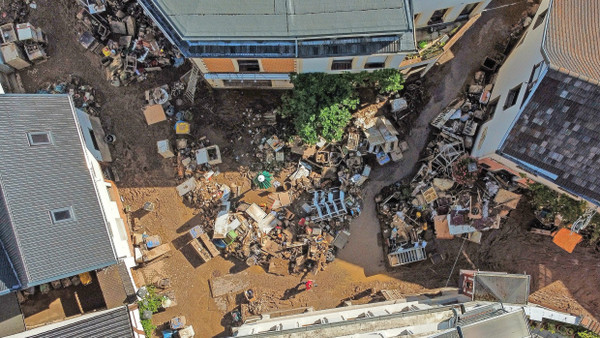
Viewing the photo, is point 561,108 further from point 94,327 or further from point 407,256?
point 94,327

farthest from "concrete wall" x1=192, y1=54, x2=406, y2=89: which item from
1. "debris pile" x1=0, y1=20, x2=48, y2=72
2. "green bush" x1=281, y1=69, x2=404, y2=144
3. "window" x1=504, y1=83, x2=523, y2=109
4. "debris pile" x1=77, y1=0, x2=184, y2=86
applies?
"debris pile" x1=0, y1=20, x2=48, y2=72

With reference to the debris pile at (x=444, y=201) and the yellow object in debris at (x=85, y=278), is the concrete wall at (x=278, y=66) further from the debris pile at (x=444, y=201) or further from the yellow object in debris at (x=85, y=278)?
the yellow object in debris at (x=85, y=278)

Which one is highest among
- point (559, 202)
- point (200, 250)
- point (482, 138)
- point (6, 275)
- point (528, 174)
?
point (6, 275)

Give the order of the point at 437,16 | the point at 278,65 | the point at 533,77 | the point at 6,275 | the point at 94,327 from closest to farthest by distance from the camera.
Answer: the point at 533,77, the point at 6,275, the point at 278,65, the point at 94,327, the point at 437,16

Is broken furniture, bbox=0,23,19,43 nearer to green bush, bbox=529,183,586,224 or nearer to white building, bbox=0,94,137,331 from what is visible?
white building, bbox=0,94,137,331

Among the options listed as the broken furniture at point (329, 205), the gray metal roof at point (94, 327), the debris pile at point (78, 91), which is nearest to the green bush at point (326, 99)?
the broken furniture at point (329, 205)

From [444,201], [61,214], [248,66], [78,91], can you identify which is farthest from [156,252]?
[444,201]

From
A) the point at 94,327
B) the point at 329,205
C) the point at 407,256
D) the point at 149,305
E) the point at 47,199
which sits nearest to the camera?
the point at 47,199
